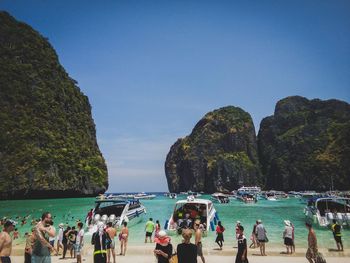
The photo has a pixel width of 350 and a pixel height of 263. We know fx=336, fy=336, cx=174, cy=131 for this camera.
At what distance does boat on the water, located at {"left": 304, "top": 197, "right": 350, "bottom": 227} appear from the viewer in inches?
1030

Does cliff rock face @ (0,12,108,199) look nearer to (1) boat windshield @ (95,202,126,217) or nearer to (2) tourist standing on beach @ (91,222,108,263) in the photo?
(1) boat windshield @ (95,202,126,217)

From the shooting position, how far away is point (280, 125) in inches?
7495

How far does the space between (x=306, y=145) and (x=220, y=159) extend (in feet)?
142

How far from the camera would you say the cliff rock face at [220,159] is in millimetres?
172375

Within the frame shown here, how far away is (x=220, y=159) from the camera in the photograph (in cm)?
17850

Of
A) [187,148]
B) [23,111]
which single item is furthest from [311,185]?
[23,111]

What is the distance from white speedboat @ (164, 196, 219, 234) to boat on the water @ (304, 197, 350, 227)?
31.0 feet

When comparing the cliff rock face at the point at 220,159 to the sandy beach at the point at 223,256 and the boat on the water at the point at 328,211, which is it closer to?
the boat on the water at the point at 328,211

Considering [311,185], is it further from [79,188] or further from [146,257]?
[146,257]

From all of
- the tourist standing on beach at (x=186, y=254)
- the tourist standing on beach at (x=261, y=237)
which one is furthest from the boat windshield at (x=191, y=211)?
the tourist standing on beach at (x=186, y=254)

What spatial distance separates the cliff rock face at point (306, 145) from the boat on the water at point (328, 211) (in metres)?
104

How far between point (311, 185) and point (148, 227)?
14363 cm

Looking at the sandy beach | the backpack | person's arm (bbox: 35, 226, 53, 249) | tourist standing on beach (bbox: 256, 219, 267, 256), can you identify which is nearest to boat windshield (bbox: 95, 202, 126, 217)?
the sandy beach

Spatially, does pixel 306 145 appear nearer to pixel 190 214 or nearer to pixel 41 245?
pixel 190 214
